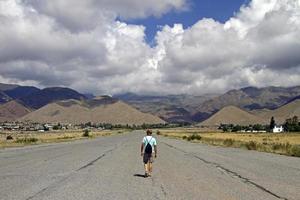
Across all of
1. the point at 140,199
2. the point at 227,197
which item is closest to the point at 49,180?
the point at 140,199

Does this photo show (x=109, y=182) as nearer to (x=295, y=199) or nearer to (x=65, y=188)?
(x=65, y=188)

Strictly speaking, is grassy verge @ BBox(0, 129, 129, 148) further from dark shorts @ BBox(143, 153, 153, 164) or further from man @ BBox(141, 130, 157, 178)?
dark shorts @ BBox(143, 153, 153, 164)

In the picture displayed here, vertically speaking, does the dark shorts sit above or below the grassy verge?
below

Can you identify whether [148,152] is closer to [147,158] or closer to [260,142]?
[147,158]

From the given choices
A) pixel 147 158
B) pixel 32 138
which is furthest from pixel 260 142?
pixel 147 158

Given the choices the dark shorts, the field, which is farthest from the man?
the field

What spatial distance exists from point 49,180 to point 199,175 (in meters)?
6.11

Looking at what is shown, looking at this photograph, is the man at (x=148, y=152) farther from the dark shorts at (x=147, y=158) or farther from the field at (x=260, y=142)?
the field at (x=260, y=142)

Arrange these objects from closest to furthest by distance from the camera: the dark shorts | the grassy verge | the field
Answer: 1. the dark shorts
2. the field
3. the grassy verge

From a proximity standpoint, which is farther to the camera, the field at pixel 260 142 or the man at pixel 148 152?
the field at pixel 260 142

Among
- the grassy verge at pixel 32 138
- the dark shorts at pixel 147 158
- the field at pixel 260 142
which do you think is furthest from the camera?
the grassy verge at pixel 32 138

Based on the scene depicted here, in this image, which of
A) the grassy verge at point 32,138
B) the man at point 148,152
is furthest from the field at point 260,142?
the grassy verge at point 32,138

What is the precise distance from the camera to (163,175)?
19.9 metres

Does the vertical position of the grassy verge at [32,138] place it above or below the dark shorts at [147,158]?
above
